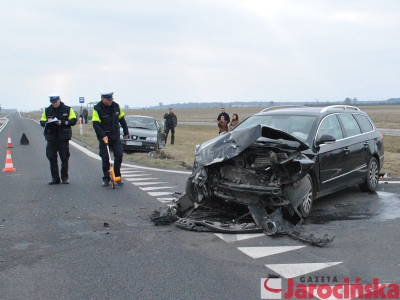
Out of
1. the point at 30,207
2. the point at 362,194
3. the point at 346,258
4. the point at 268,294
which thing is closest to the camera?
the point at 268,294

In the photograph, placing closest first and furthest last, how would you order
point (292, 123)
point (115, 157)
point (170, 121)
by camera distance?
point (292, 123), point (115, 157), point (170, 121)

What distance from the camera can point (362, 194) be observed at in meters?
8.92

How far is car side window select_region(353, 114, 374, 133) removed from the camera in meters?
9.00

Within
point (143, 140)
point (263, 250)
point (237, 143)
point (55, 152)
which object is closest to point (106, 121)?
point (55, 152)

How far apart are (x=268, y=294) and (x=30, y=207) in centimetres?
476

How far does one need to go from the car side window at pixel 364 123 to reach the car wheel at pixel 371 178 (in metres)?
0.57

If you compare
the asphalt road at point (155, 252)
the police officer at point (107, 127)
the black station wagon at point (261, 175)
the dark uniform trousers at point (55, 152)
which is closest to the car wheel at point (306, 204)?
the black station wagon at point (261, 175)

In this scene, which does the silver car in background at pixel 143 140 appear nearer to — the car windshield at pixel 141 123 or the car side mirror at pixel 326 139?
the car windshield at pixel 141 123

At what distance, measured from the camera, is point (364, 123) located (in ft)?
30.1

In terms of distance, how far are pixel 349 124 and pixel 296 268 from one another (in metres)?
4.53

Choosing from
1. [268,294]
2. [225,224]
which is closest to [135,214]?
[225,224]

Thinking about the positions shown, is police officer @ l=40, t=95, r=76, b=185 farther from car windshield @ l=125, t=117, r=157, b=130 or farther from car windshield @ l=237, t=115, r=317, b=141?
car windshield @ l=125, t=117, r=157, b=130

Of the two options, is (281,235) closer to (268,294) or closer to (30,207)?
(268,294)

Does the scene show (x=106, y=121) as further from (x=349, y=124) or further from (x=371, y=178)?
(x=371, y=178)
